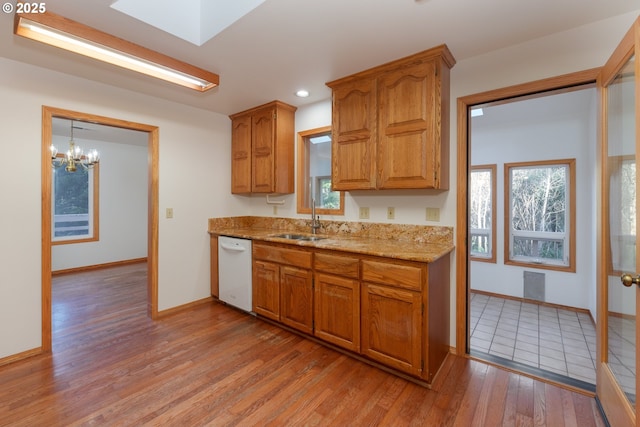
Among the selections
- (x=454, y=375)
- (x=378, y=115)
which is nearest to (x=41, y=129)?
(x=378, y=115)

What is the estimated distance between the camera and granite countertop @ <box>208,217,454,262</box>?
81.6 inches

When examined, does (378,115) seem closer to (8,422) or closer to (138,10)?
(138,10)

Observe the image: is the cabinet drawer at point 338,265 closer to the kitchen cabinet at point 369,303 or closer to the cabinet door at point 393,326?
the kitchen cabinet at point 369,303

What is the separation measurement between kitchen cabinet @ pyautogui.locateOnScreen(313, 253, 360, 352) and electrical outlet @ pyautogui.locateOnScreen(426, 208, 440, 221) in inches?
31.4

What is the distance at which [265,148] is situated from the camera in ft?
11.2

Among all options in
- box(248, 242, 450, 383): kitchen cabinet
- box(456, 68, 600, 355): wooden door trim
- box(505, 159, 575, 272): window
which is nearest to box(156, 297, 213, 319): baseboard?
box(248, 242, 450, 383): kitchen cabinet

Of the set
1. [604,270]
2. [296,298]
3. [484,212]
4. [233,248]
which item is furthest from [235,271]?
[484,212]

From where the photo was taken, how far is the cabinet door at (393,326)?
1924 mm

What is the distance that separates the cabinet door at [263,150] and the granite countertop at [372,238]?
20.6 inches

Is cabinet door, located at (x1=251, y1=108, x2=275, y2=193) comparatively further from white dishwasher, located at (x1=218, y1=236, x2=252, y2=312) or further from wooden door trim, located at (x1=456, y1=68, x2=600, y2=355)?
wooden door trim, located at (x1=456, y1=68, x2=600, y2=355)

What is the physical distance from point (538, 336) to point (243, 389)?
109 inches

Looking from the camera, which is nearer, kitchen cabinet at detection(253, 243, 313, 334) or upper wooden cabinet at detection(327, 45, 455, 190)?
upper wooden cabinet at detection(327, 45, 455, 190)

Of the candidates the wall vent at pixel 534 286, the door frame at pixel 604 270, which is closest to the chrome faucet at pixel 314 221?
the door frame at pixel 604 270

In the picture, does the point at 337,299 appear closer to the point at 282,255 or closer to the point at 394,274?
the point at 394,274
